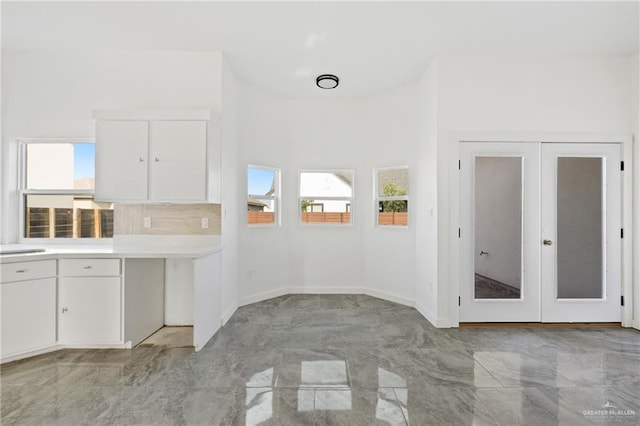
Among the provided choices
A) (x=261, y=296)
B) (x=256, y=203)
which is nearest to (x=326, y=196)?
(x=256, y=203)

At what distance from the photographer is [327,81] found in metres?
4.14

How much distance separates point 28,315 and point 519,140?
5.16 metres

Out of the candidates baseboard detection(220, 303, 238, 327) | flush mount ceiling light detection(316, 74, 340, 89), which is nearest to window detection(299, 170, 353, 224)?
flush mount ceiling light detection(316, 74, 340, 89)

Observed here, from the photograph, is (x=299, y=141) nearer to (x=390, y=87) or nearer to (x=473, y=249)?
(x=390, y=87)

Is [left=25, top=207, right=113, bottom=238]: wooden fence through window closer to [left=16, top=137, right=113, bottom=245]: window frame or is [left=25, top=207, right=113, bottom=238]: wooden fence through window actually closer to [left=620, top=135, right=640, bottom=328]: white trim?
[left=16, top=137, right=113, bottom=245]: window frame

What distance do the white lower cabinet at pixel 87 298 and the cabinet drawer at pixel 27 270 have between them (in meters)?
0.08

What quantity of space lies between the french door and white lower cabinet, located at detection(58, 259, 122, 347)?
141 inches

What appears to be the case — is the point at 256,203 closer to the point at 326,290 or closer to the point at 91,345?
the point at 326,290

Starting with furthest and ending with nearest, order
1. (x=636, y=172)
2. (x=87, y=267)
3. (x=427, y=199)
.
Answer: (x=427, y=199) < (x=636, y=172) < (x=87, y=267)

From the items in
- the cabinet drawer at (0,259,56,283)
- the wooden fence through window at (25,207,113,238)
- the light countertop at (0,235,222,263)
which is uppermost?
the wooden fence through window at (25,207,113,238)

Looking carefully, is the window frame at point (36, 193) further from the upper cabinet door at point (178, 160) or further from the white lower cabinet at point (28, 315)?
the upper cabinet door at point (178, 160)

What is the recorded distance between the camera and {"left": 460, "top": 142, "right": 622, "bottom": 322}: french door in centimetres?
361

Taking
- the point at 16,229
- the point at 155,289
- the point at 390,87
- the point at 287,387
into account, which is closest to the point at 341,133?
the point at 390,87

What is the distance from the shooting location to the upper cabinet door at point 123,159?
126 inches
